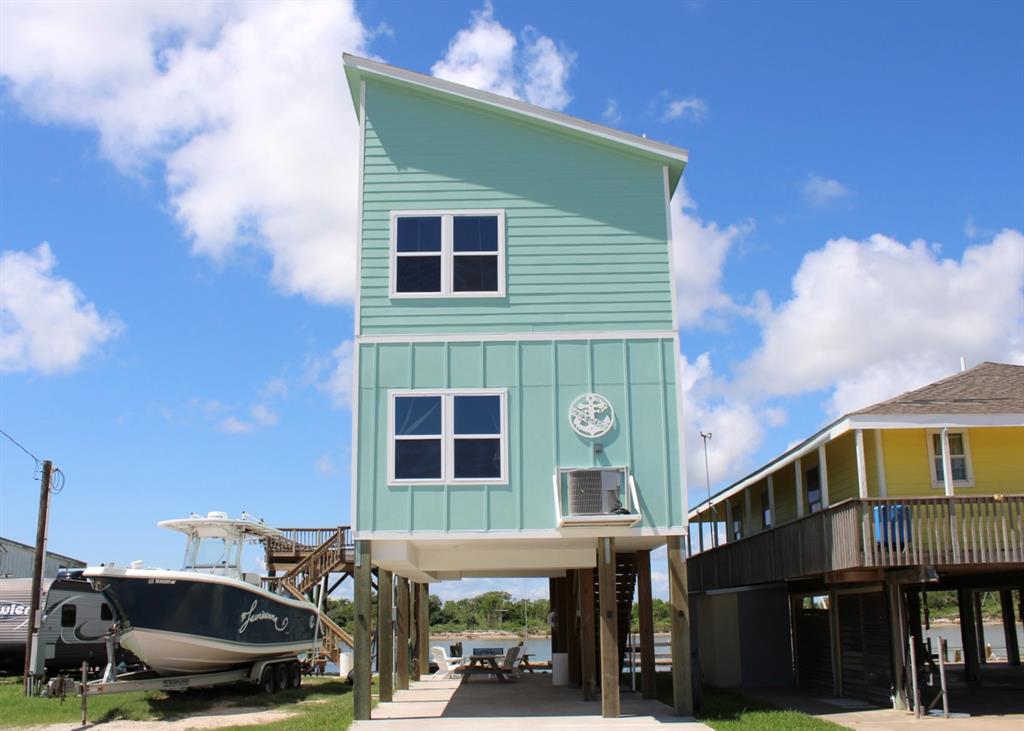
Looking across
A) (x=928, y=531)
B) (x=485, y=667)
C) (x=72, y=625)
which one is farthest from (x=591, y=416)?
(x=72, y=625)

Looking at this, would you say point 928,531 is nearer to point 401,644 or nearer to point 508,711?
point 508,711

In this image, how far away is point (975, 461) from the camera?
16875 millimetres

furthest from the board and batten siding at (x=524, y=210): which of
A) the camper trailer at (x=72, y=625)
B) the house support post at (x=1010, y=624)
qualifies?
the house support post at (x=1010, y=624)

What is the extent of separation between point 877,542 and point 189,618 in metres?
11.2

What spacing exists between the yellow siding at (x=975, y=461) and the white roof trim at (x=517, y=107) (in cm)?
610

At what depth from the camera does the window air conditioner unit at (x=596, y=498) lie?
14141 millimetres

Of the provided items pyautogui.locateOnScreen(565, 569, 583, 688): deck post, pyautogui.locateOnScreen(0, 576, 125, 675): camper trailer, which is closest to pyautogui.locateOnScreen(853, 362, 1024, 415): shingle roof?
pyautogui.locateOnScreen(565, 569, 583, 688): deck post

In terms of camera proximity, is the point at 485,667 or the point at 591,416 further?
the point at 485,667

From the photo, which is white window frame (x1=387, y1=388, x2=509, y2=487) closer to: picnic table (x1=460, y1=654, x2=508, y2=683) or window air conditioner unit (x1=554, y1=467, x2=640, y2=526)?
window air conditioner unit (x1=554, y1=467, x2=640, y2=526)

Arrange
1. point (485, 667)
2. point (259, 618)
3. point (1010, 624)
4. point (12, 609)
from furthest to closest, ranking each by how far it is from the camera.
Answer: point (1010, 624)
point (12, 609)
point (485, 667)
point (259, 618)

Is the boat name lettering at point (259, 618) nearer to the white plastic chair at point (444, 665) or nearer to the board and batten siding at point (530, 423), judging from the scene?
the board and batten siding at point (530, 423)

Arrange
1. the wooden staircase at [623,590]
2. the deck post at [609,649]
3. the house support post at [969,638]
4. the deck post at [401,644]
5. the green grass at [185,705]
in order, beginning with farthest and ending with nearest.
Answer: the house support post at [969,638] < the deck post at [401,644] < the wooden staircase at [623,590] < the green grass at [185,705] < the deck post at [609,649]

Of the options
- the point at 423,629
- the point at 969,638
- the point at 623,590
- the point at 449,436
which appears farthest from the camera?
the point at 423,629

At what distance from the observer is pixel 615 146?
16.4m
